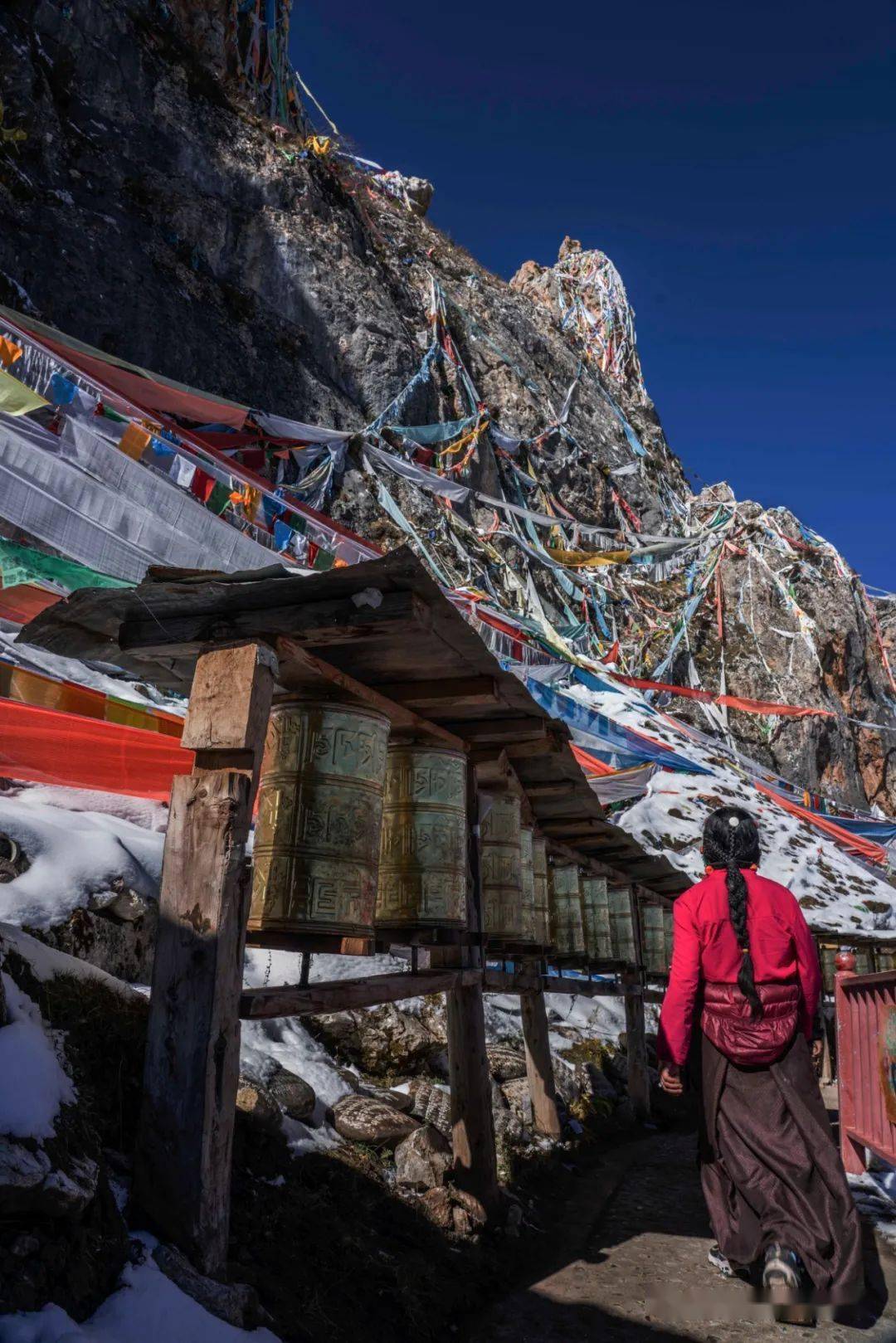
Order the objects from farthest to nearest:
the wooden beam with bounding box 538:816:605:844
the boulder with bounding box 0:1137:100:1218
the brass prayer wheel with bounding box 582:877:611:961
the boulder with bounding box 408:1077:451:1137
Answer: the brass prayer wheel with bounding box 582:877:611:961
the wooden beam with bounding box 538:816:605:844
the boulder with bounding box 408:1077:451:1137
the boulder with bounding box 0:1137:100:1218

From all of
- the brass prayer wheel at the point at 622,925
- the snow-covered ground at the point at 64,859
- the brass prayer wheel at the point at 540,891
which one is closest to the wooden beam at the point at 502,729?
the brass prayer wheel at the point at 540,891

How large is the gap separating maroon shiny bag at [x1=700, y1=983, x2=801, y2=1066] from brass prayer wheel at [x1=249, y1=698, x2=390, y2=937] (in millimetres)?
1486

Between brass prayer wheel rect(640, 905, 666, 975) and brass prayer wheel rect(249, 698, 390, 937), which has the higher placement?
brass prayer wheel rect(249, 698, 390, 937)

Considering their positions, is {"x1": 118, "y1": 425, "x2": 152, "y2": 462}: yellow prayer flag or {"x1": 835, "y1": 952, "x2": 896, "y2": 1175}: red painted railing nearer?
{"x1": 835, "y1": 952, "x2": 896, "y2": 1175}: red painted railing

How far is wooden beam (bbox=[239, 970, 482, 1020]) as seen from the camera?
2.61 metres

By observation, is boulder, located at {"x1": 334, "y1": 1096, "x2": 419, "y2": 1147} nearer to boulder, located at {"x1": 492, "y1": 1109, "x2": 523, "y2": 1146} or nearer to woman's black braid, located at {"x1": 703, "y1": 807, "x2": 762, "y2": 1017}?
boulder, located at {"x1": 492, "y1": 1109, "x2": 523, "y2": 1146}

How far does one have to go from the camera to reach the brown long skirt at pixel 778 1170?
3.09 metres

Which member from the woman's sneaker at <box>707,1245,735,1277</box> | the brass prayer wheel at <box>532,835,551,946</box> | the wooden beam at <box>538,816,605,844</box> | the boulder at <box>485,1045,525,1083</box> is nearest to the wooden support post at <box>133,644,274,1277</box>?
the woman's sneaker at <box>707,1245,735,1277</box>

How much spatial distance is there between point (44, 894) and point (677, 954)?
2987 mm

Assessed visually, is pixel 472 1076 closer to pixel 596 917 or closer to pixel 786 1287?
pixel 786 1287

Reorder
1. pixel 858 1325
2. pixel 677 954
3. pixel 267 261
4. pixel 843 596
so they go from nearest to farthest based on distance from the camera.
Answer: pixel 858 1325 → pixel 677 954 → pixel 267 261 → pixel 843 596

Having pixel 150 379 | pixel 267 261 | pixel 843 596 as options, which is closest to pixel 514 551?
pixel 267 261

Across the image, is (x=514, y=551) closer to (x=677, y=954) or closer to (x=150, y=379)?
(x=150, y=379)

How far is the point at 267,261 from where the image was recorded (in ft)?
74.0
